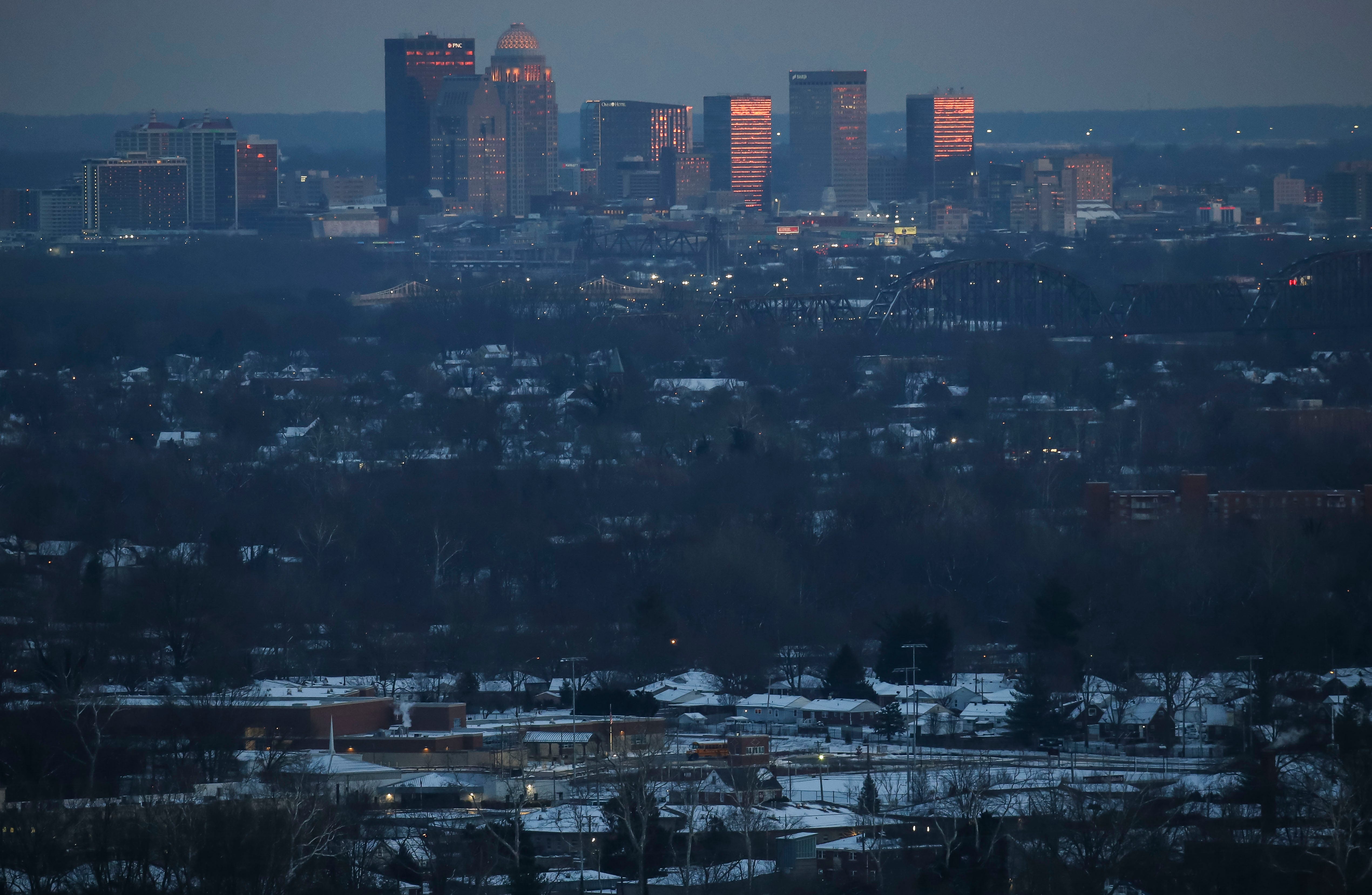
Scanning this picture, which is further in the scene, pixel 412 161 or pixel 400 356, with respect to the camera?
pixel 412 161

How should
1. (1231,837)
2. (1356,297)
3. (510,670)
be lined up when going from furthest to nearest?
1. (1356,297)
2. (510,670)
3. (1231,837)

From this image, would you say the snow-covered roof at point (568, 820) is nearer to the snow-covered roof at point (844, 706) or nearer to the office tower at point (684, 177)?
the snow-covered roof at point (844, 706)

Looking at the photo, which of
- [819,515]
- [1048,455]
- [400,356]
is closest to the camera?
[819,515]

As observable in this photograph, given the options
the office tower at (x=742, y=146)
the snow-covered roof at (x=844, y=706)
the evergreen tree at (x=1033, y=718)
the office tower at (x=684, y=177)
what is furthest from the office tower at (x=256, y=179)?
the evergreen tree at (x=1033, y=718)

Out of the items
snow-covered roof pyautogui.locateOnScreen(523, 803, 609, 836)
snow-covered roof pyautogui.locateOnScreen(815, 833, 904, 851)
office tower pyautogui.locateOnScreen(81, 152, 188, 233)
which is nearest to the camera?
A: snow-covered roof pyautogui.locateOnScreen(815, 833, 904, 851)

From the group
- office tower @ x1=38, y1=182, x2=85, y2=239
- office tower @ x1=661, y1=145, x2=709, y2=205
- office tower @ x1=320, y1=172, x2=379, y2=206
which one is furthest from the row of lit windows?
office tower @ x1=38, y1=182, x2=85, y2=239

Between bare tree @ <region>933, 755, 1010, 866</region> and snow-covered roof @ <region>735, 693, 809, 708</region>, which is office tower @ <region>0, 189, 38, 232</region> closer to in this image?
snow-covered roof @ <region>735, 693, 809, 708</region>

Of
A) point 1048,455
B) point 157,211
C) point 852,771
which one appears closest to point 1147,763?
point 852,771

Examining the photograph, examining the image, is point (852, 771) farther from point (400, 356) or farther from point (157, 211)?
point (157, 211)
